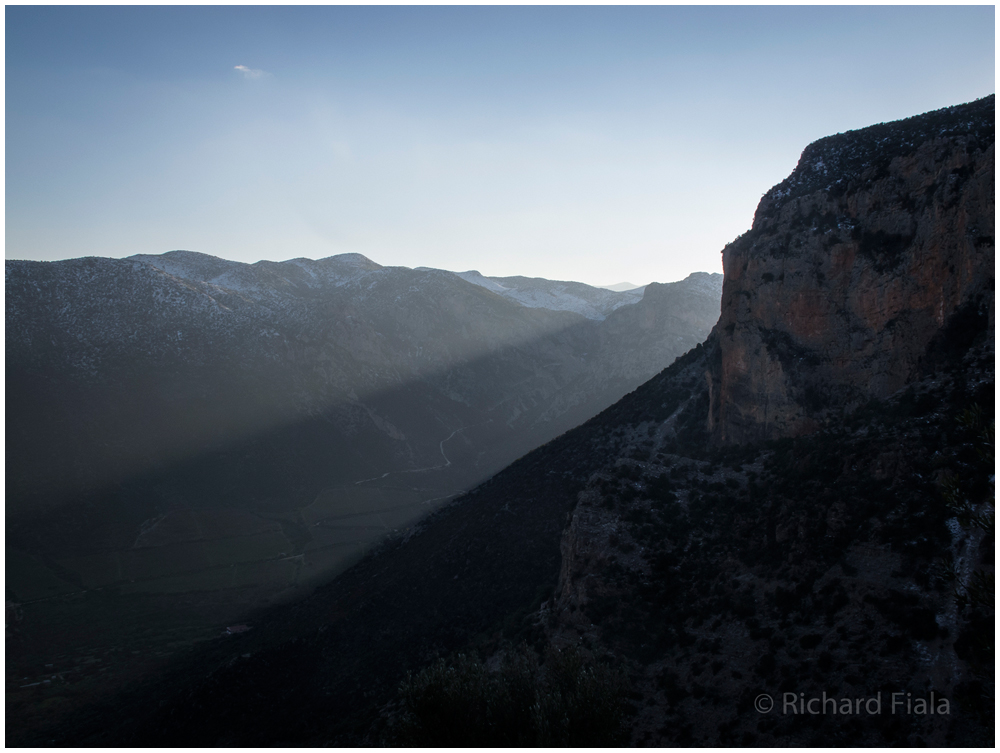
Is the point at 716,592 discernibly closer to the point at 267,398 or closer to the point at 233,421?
the point at 233,421

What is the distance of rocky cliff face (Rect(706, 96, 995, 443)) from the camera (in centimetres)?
2180

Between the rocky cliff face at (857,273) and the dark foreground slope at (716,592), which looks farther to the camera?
the rocky cliff face at (857,273)

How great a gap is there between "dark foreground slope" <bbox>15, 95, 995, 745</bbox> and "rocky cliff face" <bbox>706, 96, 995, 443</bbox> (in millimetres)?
326

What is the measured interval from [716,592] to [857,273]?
604 inches

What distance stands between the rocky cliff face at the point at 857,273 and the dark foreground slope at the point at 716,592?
0.33 m

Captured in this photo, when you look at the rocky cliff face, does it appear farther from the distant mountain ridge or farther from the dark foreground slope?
the distant mountain ridge

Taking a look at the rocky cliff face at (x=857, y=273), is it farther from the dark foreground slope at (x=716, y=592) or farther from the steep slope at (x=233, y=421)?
the steep slope at (x=233, y=421)

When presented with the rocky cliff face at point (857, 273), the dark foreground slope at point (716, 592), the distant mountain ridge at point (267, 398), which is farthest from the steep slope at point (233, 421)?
the rocky cliff face at point (857, 273)

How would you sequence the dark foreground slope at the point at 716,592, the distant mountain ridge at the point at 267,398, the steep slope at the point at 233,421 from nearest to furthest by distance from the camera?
1. the dark foreground slope at the point at 716,592
2. the steep slope at the point at 233,421
3. the distant mountain ridge at the point at 267,398

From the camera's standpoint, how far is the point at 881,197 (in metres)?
24.8

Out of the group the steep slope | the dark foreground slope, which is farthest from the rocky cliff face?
the steep slope

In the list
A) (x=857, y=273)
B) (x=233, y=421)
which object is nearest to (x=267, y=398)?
(x=233, y=421)

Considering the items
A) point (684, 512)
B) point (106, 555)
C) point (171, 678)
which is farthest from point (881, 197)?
point (106, 555)

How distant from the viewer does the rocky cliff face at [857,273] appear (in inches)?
858
